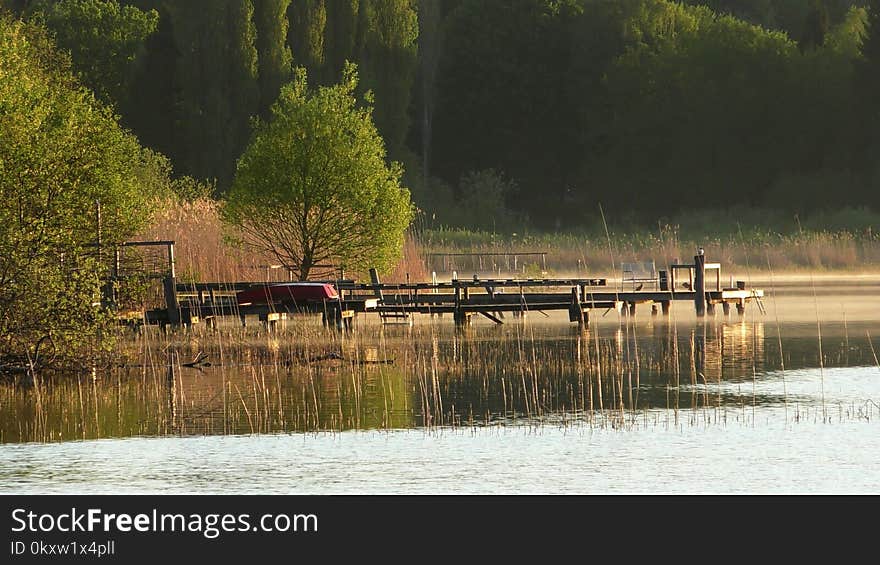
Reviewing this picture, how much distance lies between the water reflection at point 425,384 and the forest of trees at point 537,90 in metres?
34.5

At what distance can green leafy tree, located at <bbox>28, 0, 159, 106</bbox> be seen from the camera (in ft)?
239

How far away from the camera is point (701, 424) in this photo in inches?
803

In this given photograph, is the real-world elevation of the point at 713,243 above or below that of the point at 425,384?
above

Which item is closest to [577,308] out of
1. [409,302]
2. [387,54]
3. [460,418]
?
[409,302]

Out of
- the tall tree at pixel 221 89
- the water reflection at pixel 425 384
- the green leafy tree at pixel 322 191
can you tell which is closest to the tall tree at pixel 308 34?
the tall tree at pixel 221 89

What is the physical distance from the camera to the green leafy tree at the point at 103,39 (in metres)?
72.9

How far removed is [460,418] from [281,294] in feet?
43.7

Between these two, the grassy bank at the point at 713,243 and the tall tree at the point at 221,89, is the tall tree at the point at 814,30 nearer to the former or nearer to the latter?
the grassy bank at the point at 713,243

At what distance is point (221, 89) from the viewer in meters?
65.5

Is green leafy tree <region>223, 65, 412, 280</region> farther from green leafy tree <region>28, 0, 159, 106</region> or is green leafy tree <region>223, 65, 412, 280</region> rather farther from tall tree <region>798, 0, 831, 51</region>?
tall tree <region>798, 0, 831, 51</region>

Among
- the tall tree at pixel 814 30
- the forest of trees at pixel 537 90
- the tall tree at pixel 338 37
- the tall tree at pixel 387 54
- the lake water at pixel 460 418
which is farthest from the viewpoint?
the tall tree at pixel 814 30

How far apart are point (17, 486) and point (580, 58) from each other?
220 ft

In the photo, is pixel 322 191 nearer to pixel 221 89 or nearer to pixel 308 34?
pixel 221 89

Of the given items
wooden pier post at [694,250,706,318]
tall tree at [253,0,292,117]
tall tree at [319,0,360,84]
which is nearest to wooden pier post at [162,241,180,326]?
wooden pier post at [694,250,706,318]
